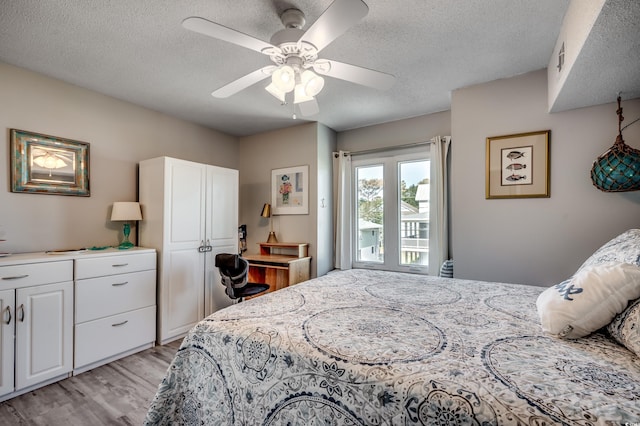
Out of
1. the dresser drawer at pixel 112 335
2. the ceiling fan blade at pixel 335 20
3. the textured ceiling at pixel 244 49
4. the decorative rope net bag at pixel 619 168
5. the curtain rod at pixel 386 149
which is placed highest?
the textured ceiling at pixel 244 49

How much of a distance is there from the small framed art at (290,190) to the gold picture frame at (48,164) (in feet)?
7.06

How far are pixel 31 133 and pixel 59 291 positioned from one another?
1409 millimetres

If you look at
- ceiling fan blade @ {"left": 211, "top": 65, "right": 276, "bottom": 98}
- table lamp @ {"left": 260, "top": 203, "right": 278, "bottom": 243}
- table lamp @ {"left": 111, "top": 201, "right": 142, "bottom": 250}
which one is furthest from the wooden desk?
ceiling fan blade @ {"left": 211, "top": 65, "right": 276, "bottom": 98}

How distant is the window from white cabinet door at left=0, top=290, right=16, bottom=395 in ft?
11.1

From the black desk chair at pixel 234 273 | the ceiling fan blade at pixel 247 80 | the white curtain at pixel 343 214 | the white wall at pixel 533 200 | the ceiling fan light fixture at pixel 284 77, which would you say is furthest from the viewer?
the white curtain at pixel 343 214

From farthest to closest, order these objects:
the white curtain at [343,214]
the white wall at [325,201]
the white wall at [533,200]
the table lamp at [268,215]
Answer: the table lamp at [268,215], the white curtain at [343,214], the white wall at [325,201], the white wall at [533,200]

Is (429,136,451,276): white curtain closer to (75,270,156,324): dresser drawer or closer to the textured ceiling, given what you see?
the textured ceiling

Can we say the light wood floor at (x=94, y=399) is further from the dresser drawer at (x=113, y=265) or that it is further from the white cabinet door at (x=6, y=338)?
the dresser drawer at (x=113, y=265)

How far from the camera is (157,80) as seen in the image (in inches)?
105

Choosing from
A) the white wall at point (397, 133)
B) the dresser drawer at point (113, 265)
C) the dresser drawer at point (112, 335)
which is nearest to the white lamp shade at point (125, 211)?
the dresser drawer at point (113, 265)

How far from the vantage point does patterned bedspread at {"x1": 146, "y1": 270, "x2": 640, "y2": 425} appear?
754mm

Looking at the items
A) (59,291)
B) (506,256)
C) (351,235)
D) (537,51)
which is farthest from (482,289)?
(59,291)

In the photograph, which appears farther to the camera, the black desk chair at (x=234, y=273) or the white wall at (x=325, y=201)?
the white wall at (x=325, y=201)

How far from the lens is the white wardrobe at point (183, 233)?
292 centimetres
